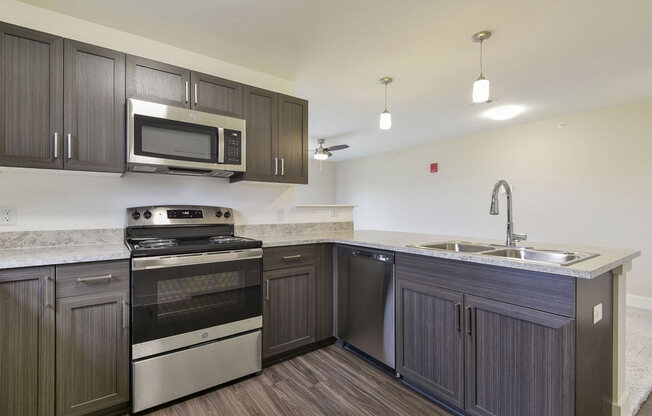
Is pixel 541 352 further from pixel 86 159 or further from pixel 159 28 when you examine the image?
pixel 159 28

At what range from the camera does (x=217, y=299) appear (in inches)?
80.7

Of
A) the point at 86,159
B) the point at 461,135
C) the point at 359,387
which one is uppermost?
the point at 461,135

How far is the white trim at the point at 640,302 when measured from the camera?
3.67 m

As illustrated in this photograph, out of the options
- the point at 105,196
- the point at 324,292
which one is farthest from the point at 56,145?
the point at 324,292

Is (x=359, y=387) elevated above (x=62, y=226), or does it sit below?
below

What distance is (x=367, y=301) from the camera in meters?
2.36

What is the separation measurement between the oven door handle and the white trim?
4672mm

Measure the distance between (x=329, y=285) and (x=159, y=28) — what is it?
7.95 feet

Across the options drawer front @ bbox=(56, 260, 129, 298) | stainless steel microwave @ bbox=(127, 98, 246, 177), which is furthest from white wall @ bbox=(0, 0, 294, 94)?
drawer front @ bbox=(56, 260, 129, 298)

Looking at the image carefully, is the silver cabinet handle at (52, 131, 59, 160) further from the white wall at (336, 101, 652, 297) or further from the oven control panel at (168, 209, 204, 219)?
the white wall at (336, 101, 652, 297)

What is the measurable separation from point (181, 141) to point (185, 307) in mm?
1147

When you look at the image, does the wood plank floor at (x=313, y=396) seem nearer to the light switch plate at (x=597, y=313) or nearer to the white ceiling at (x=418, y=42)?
the light switch plate at (x=597, y=313)

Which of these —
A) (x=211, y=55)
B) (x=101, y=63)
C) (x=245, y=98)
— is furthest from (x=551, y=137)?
(x=101, y=63)

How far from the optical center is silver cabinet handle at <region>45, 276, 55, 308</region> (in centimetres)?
154
